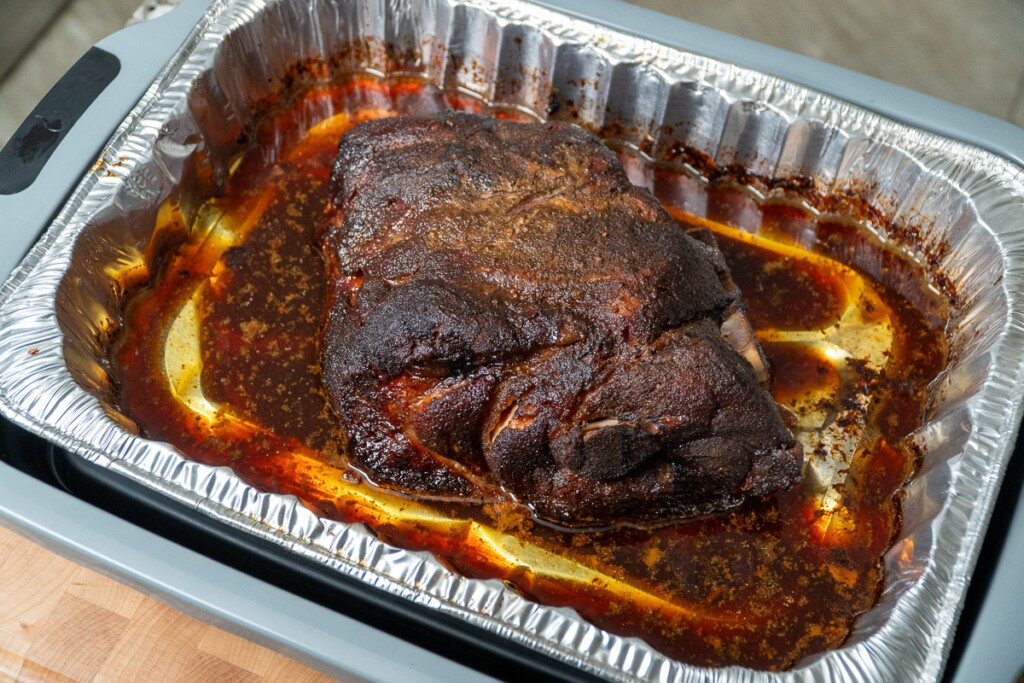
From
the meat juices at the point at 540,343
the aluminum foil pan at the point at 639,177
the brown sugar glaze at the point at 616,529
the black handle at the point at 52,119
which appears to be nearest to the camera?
the aluminum foil pan at the point at 639,177

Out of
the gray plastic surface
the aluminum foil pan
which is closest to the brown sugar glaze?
the aluminum foil pan

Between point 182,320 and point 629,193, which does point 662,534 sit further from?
point 182,320

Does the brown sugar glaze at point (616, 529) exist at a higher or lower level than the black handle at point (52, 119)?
lower

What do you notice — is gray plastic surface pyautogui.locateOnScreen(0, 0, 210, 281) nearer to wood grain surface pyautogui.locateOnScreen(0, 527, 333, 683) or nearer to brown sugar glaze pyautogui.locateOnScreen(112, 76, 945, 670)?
brown sugar glaze pyautogui.locateOnScreen(112, 76, 945, 670)

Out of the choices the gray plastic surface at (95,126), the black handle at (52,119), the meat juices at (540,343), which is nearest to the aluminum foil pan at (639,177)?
the gray plastic surface at (95,126)

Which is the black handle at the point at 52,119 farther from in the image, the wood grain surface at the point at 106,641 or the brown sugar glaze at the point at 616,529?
the wood grain surface at the point at 106,641

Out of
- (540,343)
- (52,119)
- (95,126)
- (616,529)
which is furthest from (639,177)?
(52,119)

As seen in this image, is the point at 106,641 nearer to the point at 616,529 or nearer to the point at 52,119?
the point at 616,529
